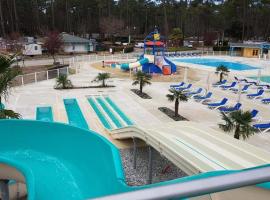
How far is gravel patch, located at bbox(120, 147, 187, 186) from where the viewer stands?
28.6 feet

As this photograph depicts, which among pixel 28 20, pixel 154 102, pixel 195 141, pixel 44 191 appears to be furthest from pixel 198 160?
pixel 28 20

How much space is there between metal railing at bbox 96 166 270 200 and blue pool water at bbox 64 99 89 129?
12.8 m

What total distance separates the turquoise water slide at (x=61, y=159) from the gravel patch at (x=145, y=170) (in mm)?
1637

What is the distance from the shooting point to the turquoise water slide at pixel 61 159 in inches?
253

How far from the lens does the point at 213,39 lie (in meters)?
68.4

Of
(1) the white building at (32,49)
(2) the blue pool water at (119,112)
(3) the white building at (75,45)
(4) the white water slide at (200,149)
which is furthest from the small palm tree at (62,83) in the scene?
(3) the white building at (75,45)

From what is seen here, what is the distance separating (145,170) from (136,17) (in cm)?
8270

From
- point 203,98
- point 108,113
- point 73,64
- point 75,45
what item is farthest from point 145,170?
point 75,45

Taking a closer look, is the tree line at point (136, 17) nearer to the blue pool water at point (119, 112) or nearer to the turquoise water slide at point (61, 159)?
the blue pool water at point (119, 112)

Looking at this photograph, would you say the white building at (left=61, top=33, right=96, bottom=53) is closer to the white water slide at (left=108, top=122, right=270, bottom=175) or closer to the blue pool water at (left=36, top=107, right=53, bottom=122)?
the blue pool water at (left=36, top=107, right=53, bottom=122)

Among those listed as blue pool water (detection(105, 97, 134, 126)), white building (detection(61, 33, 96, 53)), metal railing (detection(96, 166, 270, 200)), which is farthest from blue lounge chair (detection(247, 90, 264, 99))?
white building (detection(61, 33, 96, 53))

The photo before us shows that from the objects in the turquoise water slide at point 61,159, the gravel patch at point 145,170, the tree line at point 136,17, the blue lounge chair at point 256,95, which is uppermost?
the tree line at point 136,17

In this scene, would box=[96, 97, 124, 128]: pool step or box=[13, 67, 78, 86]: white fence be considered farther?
box=[13, 67, 78, 86]: white fence

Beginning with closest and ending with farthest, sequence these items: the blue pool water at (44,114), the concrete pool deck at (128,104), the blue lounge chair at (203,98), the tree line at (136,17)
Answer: the concrete pool deck at (128,104) < the blue pool water at (44,114) < the blue lounge chair at (203,98) < the tree line at (136,17)
